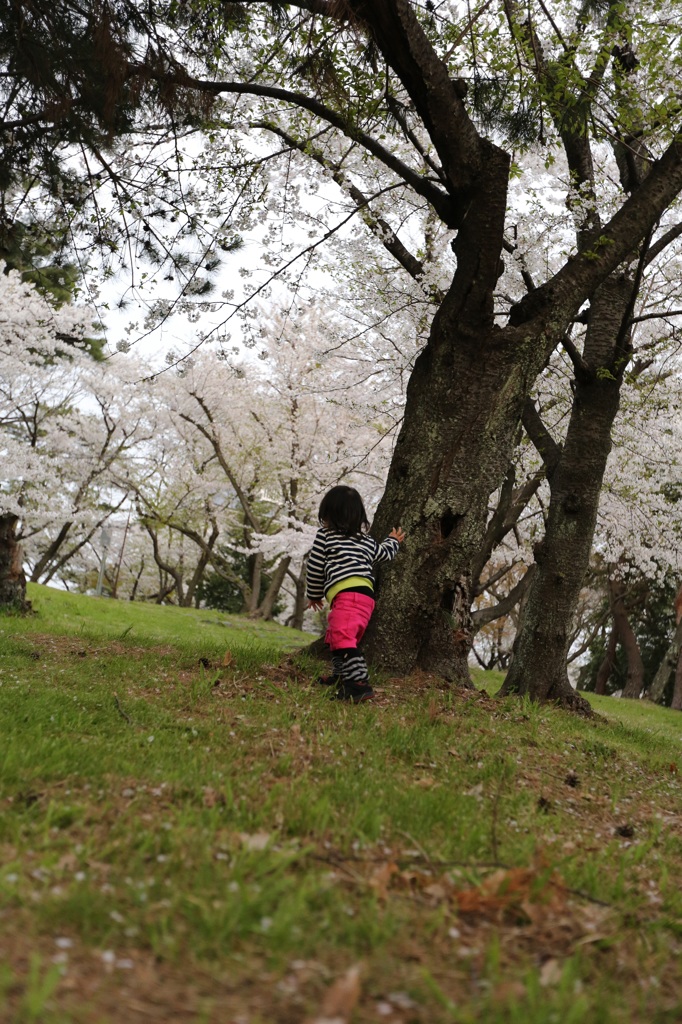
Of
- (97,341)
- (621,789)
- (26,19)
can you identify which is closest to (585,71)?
(26,19)

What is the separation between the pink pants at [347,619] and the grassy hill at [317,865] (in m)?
0.49

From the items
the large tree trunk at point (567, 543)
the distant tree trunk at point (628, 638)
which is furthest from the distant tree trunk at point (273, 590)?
the large tree trunk at point (567, 543)

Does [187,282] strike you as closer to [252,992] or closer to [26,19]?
[26,19]

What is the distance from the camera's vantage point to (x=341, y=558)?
18.9 feet

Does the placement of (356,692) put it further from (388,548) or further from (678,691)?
(678,691)

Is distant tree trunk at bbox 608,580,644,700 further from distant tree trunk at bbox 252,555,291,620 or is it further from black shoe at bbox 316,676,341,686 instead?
black shoe at bbox 316,676,341,686

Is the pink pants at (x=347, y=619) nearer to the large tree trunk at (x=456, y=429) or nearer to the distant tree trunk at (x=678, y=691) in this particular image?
the large tree trunk at (x=456, y=429)

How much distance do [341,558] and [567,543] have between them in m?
3.49

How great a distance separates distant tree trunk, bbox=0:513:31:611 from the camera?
377 inches

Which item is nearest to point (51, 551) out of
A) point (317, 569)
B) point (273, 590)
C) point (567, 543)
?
point (273, 590)

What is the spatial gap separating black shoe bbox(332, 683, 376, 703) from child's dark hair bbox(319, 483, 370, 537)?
1.17 m

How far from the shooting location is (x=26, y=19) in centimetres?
576

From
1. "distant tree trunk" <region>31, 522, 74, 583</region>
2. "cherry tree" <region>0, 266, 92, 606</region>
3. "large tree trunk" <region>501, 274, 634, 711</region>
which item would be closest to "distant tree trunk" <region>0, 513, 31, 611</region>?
"large tree trunk" <region>501, 274, 634, 711</region>

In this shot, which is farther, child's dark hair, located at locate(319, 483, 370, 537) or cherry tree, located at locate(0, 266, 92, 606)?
cherry tree, located at locate(0, 266, 92, 606)
